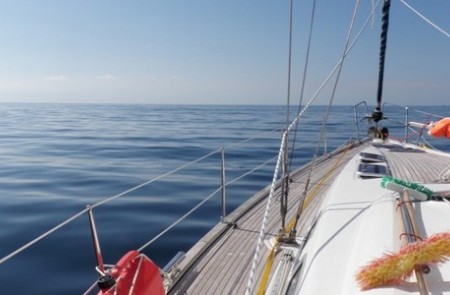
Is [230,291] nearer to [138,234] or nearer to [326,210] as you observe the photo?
[326,210]

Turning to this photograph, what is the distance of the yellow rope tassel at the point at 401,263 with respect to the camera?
5.53 feet

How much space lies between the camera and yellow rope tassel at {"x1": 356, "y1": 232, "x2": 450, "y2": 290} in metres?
1.69

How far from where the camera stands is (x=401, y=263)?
170 cm

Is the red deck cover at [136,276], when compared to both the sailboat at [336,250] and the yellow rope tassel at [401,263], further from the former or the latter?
the yellow rope tassel at [401,263]

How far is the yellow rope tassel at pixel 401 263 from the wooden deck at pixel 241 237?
5.92 feet

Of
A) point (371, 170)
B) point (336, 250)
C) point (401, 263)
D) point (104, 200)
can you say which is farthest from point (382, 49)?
point (401, 263)

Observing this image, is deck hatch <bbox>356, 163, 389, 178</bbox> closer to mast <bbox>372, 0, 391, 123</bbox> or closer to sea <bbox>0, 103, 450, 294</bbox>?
sea <bbox>0, 103, 450, 294</bbox>

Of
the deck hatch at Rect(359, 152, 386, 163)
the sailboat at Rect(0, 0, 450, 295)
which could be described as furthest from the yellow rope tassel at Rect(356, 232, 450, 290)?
the deck hatch at Rect(359, 152, 386, 163)

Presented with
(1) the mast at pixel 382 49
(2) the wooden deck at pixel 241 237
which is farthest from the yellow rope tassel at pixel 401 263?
(1) the mast at pixel 382 49

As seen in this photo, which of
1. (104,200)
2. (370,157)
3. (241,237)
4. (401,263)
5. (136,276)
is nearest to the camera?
(401,263)

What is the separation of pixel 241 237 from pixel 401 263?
3.03 m

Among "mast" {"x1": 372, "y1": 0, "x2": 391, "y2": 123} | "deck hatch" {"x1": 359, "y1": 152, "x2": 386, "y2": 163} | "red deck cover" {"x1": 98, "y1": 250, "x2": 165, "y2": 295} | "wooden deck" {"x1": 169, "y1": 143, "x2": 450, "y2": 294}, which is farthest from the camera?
"mast" {"x1": 372, "y1": 0, "x2": 391, "y2": 123}

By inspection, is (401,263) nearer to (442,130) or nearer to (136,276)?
(136,276)

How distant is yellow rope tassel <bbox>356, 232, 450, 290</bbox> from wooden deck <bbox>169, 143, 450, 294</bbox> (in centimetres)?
181
